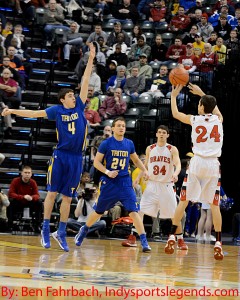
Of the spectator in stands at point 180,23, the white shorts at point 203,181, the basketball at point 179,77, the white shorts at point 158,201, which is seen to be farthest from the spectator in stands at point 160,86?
the white shorts at point 203,181

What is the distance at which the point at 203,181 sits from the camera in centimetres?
1102

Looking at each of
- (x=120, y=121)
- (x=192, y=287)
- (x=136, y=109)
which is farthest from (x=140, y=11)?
(x=192, y=287)

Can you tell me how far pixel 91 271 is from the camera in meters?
8.23

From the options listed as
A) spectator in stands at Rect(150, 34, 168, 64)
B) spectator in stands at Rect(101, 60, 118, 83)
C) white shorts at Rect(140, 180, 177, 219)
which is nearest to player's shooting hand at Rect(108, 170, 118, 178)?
white shorts at Rect(140, 180, 177, 219)

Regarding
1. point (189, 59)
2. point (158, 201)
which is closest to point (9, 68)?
point (189, 59)

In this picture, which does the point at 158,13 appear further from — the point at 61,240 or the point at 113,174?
the point at 61,240

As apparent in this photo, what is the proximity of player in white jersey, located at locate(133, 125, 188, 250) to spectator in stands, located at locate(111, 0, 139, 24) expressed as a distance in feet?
35.1

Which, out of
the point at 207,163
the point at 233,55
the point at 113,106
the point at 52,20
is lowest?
the point at 207,163

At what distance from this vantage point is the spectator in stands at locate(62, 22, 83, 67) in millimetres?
21641

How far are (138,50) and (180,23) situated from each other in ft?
5.96

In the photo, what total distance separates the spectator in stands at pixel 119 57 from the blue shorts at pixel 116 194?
972 cm

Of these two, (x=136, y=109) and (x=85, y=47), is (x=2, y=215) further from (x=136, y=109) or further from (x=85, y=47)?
(x=85, y=47)

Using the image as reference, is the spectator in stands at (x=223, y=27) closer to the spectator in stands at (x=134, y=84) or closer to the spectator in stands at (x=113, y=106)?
the spectator in stands at (x=134, y=84)

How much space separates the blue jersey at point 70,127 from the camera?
36.3 feet
